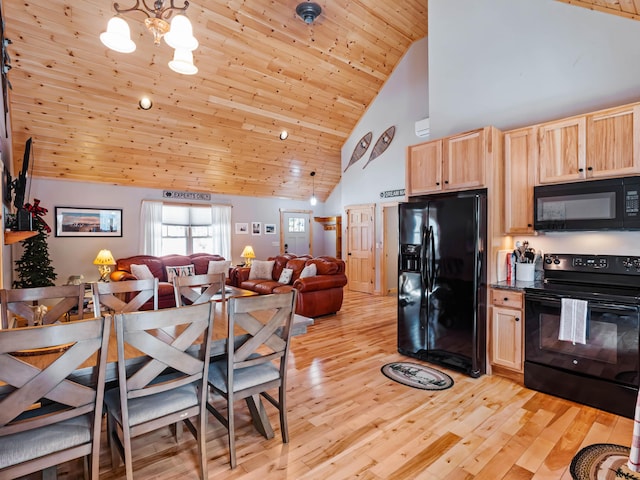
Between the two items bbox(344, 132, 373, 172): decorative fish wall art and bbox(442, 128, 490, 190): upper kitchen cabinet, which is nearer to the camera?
bbox(442, 128, 490, 190): upper kitchen cabinet

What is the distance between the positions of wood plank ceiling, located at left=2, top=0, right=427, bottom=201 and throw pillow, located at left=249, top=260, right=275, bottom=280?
237 cm

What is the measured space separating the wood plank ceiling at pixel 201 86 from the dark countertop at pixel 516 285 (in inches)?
179

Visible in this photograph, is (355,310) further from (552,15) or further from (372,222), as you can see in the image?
(552,15)

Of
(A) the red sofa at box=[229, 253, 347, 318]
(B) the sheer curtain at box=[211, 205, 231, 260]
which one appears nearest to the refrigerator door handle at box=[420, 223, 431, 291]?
(A) the red sofa at box=[229, 253, 347, 318]

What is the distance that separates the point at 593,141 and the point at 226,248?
23.7ft

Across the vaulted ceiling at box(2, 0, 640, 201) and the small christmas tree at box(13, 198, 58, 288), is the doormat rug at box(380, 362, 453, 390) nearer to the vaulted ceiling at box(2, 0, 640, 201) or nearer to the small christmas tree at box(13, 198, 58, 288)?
the vaulted ceiling at box(2, 0, 640, 201)

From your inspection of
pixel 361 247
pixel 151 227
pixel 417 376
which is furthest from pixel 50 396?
pixel 361 247

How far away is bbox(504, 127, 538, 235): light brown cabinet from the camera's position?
316 cm

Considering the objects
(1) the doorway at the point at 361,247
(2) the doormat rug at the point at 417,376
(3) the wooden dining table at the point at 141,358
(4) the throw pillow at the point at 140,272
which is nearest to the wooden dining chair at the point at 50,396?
(3) the wooden dining table at the point at 141,358

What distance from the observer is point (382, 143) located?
7.36 meters

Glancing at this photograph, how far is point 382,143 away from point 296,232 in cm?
371

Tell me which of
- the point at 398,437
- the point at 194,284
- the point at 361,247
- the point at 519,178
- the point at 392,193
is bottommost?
the point at 398,437

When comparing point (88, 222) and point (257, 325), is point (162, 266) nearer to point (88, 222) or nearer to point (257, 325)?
point (88, 222)

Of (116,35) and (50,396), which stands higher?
(116,35)
